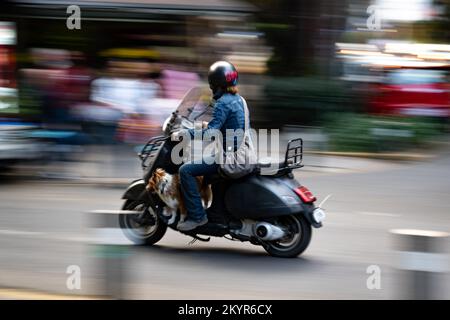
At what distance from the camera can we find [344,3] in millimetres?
17469

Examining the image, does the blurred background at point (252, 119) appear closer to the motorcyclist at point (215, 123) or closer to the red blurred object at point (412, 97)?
the red blurred object at point (412, 97)

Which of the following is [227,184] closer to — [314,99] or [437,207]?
[437,207]

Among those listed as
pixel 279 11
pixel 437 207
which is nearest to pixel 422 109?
pixel 279 11

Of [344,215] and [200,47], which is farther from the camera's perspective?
[200,47]

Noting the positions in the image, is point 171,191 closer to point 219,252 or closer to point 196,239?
point 196,239

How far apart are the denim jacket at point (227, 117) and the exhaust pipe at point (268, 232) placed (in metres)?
0.74

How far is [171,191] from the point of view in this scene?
26.9ft

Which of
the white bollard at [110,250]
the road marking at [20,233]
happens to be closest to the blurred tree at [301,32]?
the road marking at [20,233]

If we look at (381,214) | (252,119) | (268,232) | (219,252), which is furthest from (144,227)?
(252,119)

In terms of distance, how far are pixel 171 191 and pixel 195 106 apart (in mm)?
816

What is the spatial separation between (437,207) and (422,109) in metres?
6.72

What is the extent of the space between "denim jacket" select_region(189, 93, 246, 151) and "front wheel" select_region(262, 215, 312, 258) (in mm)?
829
